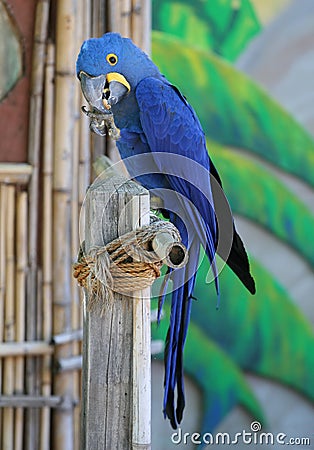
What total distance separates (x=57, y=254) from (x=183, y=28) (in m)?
1.02

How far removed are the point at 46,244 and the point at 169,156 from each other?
890 millimetres

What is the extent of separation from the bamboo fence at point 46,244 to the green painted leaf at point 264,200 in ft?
2.05

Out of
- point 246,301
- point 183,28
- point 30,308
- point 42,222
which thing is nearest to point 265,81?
point 183,28

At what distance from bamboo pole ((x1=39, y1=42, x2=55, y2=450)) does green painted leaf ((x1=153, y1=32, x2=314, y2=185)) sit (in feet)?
1.60

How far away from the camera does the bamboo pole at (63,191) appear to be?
270cm

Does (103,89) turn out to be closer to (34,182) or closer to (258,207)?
(34,182)

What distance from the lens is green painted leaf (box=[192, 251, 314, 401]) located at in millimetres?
3064

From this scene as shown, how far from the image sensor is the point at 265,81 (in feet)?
10.1

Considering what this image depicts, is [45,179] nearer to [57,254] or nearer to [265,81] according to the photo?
[57,254]

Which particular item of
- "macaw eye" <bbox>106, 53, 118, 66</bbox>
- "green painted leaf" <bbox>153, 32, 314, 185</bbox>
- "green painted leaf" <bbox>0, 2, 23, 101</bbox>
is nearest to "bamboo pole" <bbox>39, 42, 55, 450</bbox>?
"green painted leaf" <bbox>0, 2, 23, 101</bbox>

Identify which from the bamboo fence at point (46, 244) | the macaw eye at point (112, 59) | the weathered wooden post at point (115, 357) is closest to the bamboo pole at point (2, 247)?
the bamboo fence at point (46, 244)

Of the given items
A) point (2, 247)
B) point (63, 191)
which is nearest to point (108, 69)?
point (63, 191)

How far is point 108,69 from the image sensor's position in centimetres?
181

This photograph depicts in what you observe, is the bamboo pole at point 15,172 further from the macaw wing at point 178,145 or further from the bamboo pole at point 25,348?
the macaw wing at point 178,145
